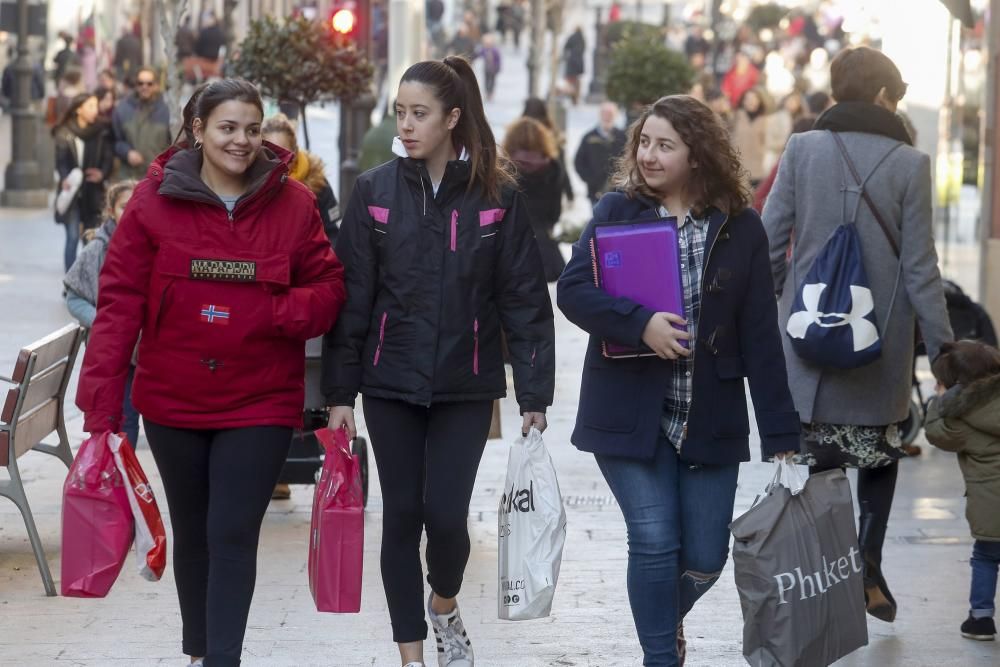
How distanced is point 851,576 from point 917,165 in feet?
5.04

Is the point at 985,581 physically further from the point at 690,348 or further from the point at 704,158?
the point at 704,158

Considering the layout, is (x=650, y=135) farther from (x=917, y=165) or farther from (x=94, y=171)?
(x=94, y=171)

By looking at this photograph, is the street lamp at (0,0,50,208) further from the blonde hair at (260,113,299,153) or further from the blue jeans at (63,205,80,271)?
the blonde hair at (260,113,299,153)

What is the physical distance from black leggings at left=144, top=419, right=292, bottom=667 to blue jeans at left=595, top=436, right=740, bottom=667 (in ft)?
2.92

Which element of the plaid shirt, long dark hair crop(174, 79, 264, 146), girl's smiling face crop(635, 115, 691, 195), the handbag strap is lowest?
the plaid shirt

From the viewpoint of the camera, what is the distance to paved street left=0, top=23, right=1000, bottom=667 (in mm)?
5727

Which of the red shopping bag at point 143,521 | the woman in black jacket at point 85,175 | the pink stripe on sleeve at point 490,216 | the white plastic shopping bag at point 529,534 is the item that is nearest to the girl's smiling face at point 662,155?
the pink stripe on sleeve at point 490,216

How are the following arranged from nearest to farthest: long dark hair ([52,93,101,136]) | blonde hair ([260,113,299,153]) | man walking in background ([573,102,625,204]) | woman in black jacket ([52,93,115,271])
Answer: blonde hair ([260,113,299,153]) → woman in black jacket ([52,93,115,271]) → long dark hair ([52,93,101,136]) → man walking in background ([573,102,625,204])

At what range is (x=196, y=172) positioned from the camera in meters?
4.86

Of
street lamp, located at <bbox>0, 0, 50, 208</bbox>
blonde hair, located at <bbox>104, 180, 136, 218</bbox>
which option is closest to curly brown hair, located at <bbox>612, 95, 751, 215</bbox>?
blonde hair, located at <bbox>104, 180, 136, 218</bbox>

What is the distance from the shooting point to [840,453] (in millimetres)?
5859

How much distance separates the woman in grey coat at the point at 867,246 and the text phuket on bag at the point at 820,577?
0.94 m

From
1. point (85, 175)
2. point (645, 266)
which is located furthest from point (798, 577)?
point (85, 175)

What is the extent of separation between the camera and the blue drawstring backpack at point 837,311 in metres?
5.64
